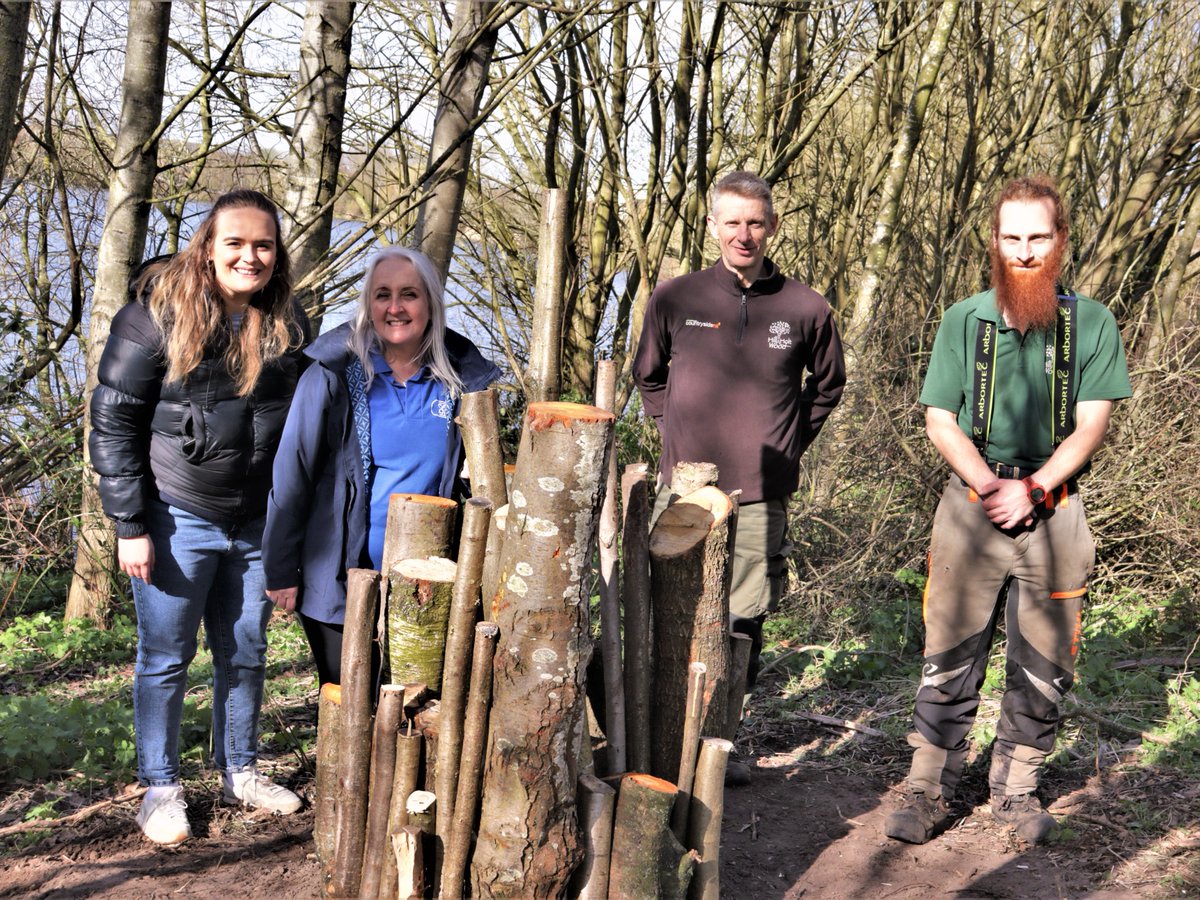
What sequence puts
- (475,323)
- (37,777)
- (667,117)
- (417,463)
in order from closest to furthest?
(417,463) < (37,777) < (667,117) < (475,323)

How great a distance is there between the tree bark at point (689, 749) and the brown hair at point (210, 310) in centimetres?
162

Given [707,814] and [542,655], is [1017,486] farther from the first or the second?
[542,655]

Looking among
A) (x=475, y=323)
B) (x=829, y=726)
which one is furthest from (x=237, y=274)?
(x=475, y=323)

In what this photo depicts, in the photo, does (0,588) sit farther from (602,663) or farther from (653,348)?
(602,663)

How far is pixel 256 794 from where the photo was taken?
3568 millimetres

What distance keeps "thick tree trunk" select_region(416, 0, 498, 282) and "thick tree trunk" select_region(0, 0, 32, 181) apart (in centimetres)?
249

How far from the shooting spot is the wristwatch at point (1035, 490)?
328 centimetres

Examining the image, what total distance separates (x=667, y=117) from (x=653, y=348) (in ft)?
13.0

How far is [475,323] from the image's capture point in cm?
934

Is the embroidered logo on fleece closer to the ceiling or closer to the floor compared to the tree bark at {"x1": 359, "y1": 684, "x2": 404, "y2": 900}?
closer to the ceiling

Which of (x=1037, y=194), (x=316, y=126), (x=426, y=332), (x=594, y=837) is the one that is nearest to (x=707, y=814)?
(x=594, y=837)

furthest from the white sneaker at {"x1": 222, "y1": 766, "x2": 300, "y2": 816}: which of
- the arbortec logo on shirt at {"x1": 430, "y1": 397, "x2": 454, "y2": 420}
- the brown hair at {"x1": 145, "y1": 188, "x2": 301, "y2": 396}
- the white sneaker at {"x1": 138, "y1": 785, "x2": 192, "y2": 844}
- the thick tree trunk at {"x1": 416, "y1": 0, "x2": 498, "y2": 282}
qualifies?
the thick tree trunk at {"x1": 416, "y1": 0, "x2": 498, "y2": 282}

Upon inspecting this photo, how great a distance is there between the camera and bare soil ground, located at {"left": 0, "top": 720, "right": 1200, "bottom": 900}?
3.17 meters

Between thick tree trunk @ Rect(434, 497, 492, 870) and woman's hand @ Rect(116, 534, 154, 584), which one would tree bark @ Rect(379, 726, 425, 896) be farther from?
woman's hand @ Rect(116, 534, 154, 584)
